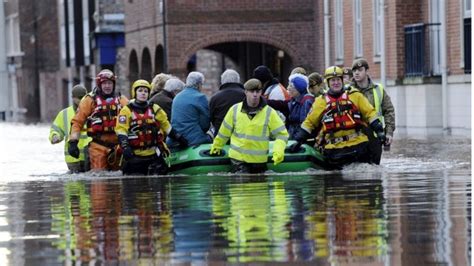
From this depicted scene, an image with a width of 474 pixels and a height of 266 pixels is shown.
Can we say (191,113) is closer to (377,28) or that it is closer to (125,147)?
(125,147)

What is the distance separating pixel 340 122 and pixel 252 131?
3.62ft

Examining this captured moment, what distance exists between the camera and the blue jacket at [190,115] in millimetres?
21453

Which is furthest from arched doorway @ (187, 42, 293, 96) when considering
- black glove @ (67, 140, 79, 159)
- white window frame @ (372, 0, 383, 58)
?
black glove @ (67, 140, 79, 159)

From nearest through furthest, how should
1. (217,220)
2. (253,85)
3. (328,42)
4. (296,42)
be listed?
1. (217,220)
2. (253,85)
3. (328,42)
4. (296,42)

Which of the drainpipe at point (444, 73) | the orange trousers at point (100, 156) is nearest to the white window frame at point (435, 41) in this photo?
the drainpipe at point (444, 73)

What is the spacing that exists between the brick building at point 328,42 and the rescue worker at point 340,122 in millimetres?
11669

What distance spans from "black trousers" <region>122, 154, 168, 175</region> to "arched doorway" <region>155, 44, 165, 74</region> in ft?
85.3

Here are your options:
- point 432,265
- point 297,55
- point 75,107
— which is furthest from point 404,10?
point 432,265

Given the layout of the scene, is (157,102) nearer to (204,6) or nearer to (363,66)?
(363,66)

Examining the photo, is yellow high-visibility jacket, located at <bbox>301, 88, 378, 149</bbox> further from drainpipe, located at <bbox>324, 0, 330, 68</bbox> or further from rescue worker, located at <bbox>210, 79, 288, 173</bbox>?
drainpipe, located at <bbox>324, 0, 330, 68</bbox>

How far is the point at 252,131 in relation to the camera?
20.3m

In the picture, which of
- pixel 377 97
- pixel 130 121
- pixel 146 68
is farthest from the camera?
pixel 146 68

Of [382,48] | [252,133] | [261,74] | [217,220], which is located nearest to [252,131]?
[252,133]

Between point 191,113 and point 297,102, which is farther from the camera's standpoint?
point 297,102
